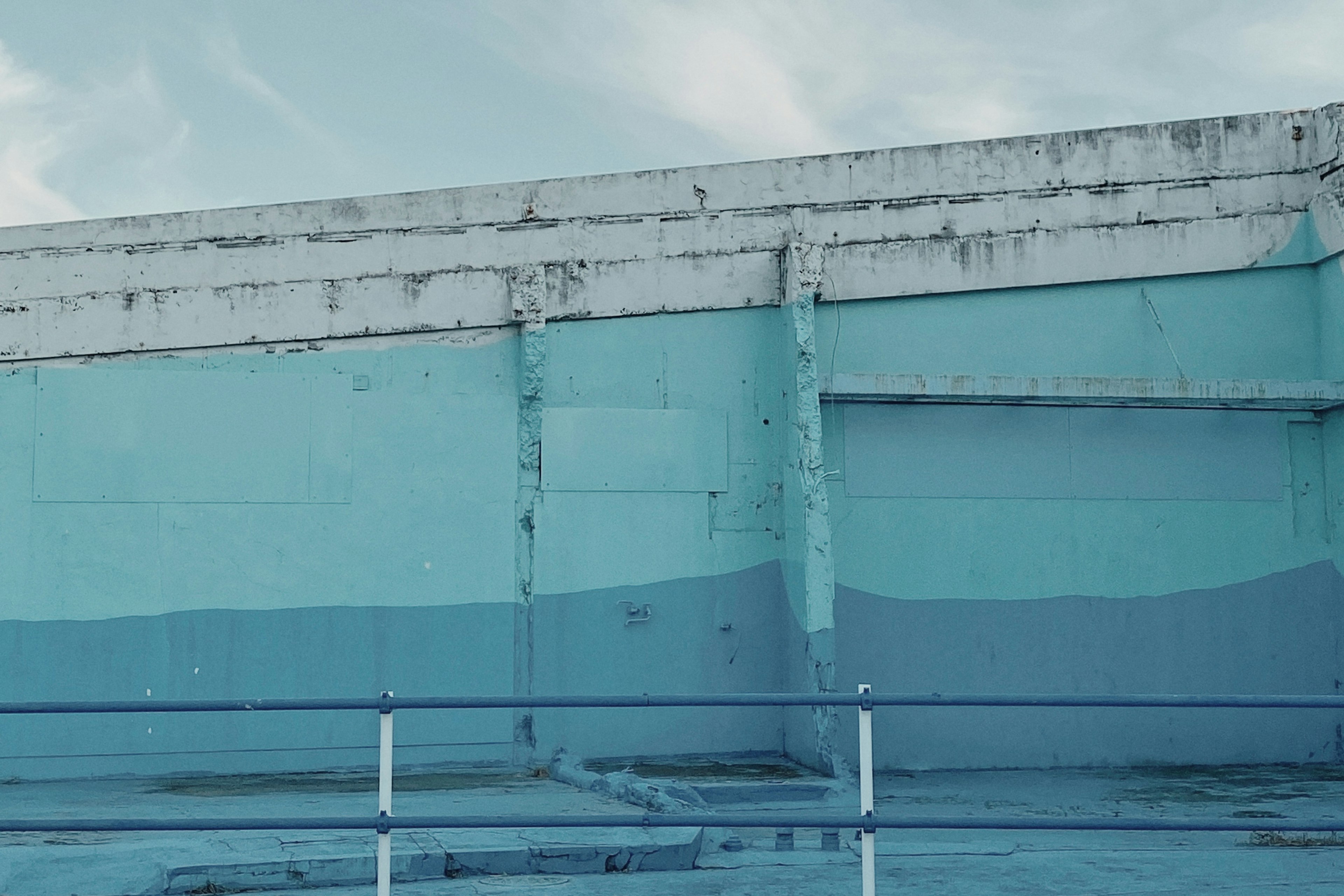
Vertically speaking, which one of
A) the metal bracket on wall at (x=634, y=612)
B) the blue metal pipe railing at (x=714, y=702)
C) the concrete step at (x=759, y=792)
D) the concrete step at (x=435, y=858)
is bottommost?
the concrete step at (x=759, y=792)

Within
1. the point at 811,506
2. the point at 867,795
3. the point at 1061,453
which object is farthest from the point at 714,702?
the point at 1061,453

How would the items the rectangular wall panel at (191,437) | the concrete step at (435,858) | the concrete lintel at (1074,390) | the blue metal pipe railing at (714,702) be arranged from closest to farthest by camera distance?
the blue metal pipe railing at (714,702) → the concrete step at (435,858) → the rectangular wall panel at (191,437) → the concrete lintel at (1074,390)

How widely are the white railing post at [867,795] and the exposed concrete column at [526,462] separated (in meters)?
6.26

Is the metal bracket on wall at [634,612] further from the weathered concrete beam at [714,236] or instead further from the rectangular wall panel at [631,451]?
the weathered concrete beam at [714,236]

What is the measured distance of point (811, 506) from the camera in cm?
1129

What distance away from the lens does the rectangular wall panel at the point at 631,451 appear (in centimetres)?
1177

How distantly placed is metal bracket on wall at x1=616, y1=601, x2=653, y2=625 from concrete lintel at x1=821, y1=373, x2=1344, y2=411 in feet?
8.14

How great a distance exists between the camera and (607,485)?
1180cm

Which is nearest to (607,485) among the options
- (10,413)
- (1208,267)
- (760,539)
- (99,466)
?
(760,539)

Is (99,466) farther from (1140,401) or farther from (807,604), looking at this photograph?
(1140,401)

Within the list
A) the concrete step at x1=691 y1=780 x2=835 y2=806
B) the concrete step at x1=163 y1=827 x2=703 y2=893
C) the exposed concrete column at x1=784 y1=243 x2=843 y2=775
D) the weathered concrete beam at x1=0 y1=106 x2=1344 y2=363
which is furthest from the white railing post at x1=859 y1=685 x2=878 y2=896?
the weathered concrete beam at x1=0 y1=106 x2=1344 y2=363

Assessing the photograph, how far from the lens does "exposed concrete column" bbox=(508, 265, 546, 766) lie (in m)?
11.5

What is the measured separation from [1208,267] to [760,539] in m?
4.97

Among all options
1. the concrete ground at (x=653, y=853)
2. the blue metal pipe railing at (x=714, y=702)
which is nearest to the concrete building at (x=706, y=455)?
the concrete ground at (x=653, y=853)
